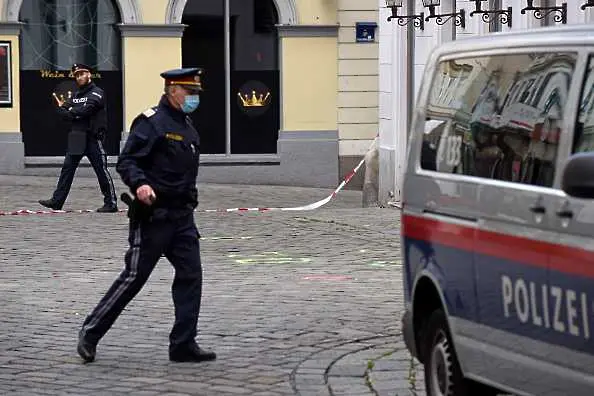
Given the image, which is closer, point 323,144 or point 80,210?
point 80,210

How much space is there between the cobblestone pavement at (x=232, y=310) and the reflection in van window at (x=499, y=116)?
59.9 inches

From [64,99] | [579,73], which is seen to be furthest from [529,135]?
[64,99]

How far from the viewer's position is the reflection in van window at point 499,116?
6.61m

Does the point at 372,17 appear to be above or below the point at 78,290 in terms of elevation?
above

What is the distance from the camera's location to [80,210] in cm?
2148

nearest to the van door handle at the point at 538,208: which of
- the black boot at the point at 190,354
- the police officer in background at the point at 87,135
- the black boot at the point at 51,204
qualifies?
the black boot at the point at 190,354

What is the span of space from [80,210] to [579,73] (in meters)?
15.6

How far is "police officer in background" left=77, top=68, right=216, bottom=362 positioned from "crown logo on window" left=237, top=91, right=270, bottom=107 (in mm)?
19026

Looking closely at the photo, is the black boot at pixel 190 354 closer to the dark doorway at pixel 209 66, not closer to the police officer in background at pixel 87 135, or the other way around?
the police officer in background at pixel 87 135

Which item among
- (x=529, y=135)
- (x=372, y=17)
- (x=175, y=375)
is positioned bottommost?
(x=175, y=375)

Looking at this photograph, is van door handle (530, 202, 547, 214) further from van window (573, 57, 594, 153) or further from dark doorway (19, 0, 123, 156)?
dark doorway (19, 0, 123, 156)

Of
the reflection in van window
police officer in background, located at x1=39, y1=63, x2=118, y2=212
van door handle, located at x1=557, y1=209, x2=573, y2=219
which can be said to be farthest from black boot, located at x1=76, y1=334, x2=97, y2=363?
police officer in background, located at x1=39, y1=63, x2=118, y2=212

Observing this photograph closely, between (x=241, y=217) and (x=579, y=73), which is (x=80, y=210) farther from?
(x=579, y=73)

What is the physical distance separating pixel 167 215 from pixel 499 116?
3.02 m
